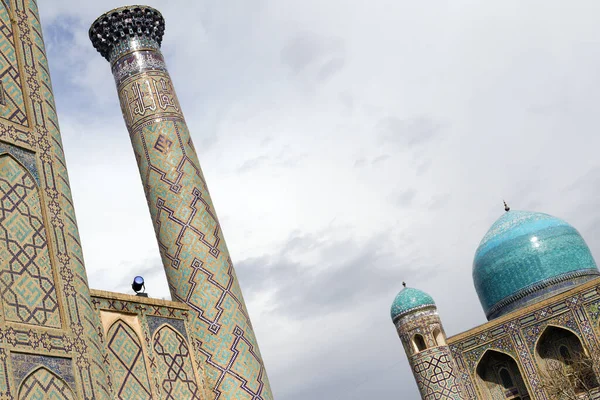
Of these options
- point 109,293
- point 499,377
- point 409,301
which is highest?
point 409,301

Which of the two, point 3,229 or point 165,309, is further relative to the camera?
point 165,309

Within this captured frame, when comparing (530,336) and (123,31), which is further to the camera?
(530,336)

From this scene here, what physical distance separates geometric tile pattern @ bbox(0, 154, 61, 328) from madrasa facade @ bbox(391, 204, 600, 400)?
1193 cm

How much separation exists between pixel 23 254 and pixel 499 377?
43.9 ft

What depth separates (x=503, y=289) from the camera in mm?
18844

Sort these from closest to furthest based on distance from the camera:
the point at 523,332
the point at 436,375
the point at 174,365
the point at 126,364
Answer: the point at 126,364 → the point at 174,365 → the point at 523,332 → the point at 436,375

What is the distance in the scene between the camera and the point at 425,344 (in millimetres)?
16656

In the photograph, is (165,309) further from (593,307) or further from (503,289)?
(503,289)

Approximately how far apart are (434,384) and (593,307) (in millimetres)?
3702

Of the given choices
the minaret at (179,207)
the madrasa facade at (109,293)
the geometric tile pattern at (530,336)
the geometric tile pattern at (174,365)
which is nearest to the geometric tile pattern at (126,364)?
the madrasa facade at (109,293)

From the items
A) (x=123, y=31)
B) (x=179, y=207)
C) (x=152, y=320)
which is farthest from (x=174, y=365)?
(x=123, y=31)

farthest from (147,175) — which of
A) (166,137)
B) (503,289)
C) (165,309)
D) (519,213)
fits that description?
(519,213)

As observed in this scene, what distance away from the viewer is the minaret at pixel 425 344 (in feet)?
52.3

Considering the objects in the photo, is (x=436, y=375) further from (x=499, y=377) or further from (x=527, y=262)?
(x=527, y=262)
